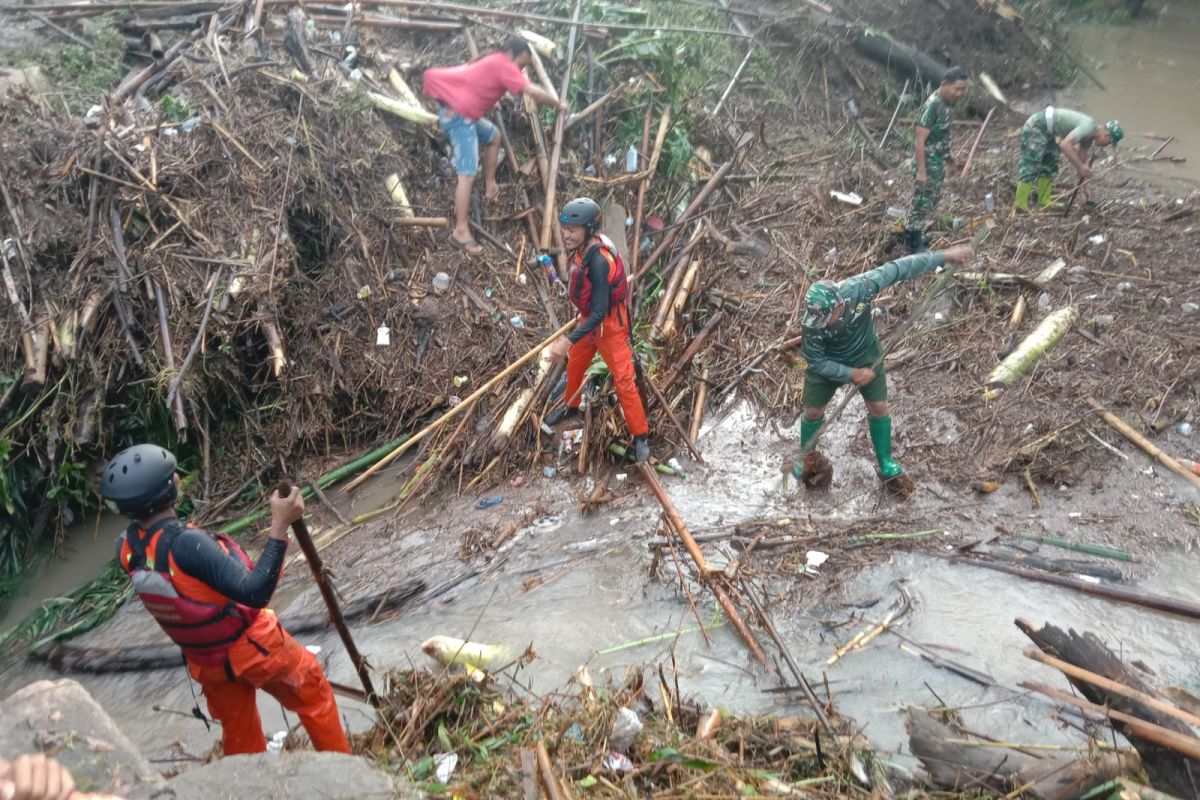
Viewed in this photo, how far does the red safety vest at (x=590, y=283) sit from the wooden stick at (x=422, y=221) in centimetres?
288

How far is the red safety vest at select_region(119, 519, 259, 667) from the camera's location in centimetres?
319

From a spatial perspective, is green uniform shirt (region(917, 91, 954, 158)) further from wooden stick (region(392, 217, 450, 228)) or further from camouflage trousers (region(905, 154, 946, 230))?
wooden stick (region(392, 217, 450, 228))

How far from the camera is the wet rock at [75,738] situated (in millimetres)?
2709

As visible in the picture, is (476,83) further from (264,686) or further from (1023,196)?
(1023,196)

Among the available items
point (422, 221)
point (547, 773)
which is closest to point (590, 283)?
point (422, 221)

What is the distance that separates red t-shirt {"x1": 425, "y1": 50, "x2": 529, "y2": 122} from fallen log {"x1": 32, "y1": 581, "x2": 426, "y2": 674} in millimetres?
4511

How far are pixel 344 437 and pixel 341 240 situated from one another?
1905 millimetres

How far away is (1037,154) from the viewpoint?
344 inches

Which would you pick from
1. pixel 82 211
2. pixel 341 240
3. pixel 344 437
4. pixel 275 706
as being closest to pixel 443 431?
pixel 344 437

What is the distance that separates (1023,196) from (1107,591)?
221 inches

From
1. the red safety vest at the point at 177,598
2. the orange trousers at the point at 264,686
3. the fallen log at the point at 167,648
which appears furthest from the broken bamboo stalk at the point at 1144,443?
the red safety vest at the point at 177,598

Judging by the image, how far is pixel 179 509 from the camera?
6895 millimetres

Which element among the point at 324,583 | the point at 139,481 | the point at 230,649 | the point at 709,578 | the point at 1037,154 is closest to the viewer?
the point at 139,481

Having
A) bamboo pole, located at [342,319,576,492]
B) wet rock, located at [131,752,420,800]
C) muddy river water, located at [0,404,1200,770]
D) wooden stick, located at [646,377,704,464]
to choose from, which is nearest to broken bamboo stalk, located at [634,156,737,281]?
bamboo pole, located at [342,319,576,492]
